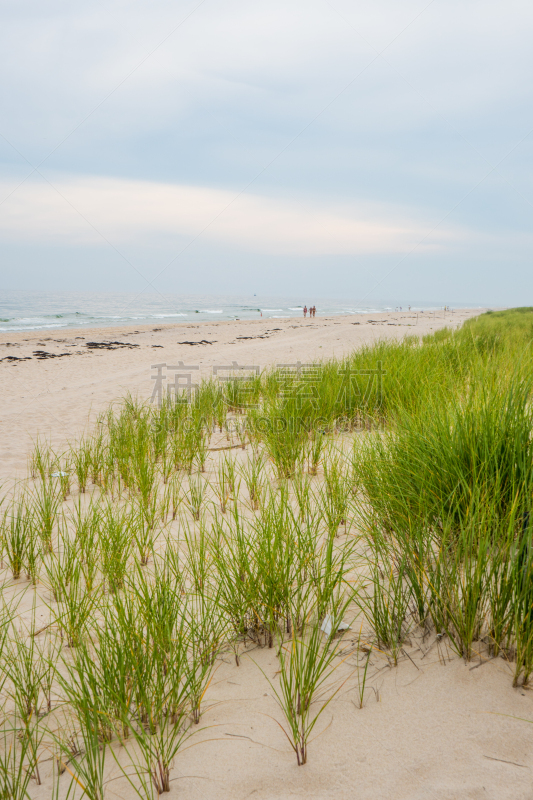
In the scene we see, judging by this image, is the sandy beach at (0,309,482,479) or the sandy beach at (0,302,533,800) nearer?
the sandy beach at (0,302,533,800)

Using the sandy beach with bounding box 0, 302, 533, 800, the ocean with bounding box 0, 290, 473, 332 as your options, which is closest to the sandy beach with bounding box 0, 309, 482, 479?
the sandy beach with bounding box 0, 302, 533, 800

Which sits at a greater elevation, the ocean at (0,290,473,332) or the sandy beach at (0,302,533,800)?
the ocean at (0,290,473,332)

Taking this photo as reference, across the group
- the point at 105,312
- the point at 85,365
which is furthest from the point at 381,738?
the point at 105,312

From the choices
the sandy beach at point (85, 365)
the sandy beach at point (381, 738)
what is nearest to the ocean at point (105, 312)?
the sandy beach at point (85, 365)

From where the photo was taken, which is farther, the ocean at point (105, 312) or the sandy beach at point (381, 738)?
the ocean at point (105, 312)

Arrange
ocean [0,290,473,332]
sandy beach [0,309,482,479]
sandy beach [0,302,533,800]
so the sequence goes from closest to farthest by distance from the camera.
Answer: sandy beach [0,302,533,800], sandy beach [0,309,482,479], ocean [0,290,473,332]

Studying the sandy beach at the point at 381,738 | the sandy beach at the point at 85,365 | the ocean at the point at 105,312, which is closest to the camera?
the sandy beach at the point at 381,738

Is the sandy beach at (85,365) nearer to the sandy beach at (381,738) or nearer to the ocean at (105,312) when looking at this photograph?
the sandy beach at (381,738)

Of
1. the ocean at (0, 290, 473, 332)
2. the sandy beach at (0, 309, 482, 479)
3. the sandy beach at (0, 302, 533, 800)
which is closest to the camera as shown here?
the sandy beach at (0, 302, 533, 800)

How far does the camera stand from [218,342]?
18500 mm

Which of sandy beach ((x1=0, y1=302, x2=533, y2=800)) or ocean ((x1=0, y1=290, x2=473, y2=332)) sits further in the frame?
ocean ((x1=0, y1=290, x2=473, y2=332))

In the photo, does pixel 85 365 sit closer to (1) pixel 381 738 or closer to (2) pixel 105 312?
(1) pixel 381 738

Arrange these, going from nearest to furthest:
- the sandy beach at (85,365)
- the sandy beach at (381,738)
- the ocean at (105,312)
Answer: the sandy beach at (381,738) → the sandy beach at (85,365) → the ocean at (105,312)

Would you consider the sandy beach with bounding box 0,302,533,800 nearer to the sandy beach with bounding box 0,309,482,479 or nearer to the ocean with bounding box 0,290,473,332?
the sandy beach with bounding box 0,309,482,479
